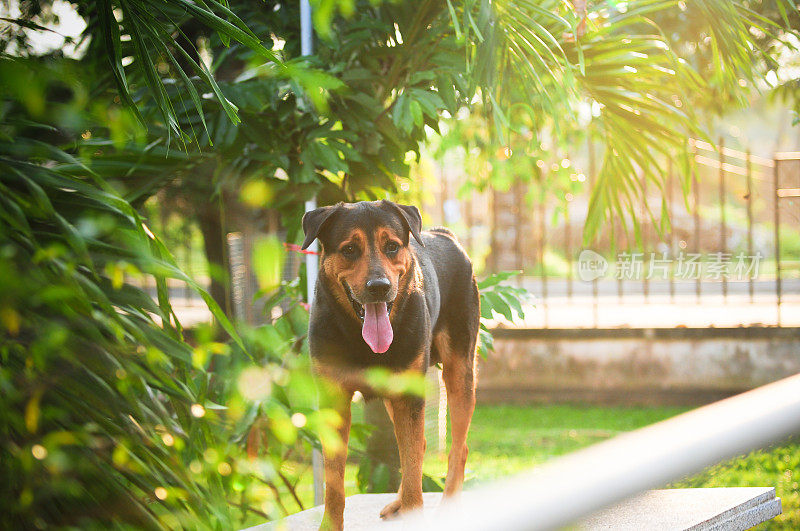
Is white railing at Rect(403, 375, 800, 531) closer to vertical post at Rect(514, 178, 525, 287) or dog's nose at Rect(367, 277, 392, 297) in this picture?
dog's nose at Rect(367, 277, 392, 297)

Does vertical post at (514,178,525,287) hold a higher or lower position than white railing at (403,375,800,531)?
higher

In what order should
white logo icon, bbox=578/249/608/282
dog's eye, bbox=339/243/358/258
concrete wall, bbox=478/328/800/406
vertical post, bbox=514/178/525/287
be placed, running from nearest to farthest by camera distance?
dog's eye, bbox=339/243/358/258
concrete wall, bbox=478/328/800/406
vertical post, bbox=514/178/525/287
white logo icon, bbox=578/249/608/282

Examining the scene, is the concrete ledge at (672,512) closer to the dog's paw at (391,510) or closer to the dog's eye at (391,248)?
the dog's paw at (391,510)

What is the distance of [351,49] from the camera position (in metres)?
3.50

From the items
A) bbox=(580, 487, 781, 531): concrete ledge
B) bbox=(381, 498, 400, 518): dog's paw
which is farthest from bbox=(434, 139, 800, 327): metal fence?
bbox=(381, 498, 400, 518): dog's paw

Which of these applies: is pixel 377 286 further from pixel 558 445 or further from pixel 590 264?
pixel 590 264

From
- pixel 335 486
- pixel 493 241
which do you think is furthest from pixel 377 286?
pixel 493 241

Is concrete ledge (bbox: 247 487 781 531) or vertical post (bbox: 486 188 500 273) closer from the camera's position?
concrete ledge (bbox: 247 487 781 531)

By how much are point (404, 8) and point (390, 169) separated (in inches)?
28.8

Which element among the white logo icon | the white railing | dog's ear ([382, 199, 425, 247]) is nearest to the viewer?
the white railing

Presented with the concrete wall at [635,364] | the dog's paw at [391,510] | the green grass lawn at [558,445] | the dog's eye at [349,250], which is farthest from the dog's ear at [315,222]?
the concrete wall at [635,364]

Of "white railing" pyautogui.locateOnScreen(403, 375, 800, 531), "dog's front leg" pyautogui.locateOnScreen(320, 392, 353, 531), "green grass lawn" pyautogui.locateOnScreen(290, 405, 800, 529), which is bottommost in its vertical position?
"green grass lawn" pyautogui.locateOnScreen(290, 405, 800, 529)

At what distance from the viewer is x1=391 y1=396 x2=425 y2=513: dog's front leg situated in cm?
242

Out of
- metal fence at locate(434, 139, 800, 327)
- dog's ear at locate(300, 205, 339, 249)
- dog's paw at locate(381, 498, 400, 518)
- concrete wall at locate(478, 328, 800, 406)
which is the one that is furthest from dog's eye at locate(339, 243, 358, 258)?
concrete wall at locate(478, 328, 800, 406)
